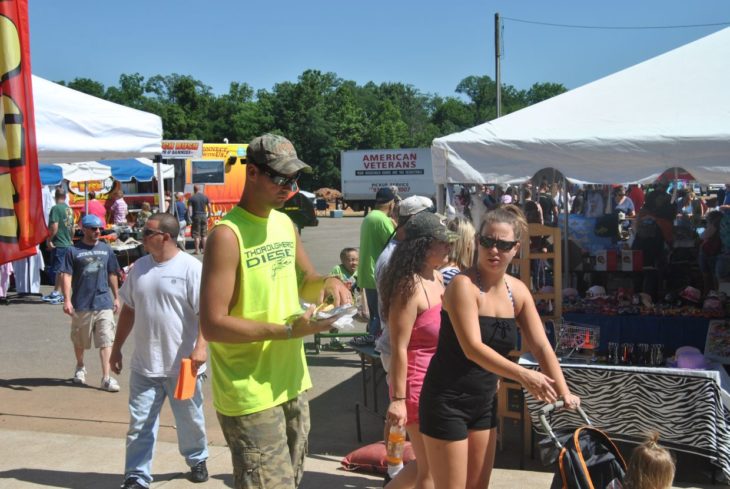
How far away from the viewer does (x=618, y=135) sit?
19.7 ft

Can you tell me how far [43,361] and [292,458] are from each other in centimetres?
676

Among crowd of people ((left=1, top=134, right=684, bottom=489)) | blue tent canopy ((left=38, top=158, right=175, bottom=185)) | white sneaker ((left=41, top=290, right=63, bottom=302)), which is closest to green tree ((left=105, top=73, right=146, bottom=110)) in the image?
blue tent canopy ((left=38, top=158, right=175, bottom=185))

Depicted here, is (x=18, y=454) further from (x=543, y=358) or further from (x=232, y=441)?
(x=543, y=358)

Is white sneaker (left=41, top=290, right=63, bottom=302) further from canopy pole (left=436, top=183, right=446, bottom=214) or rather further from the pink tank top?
the pink tank top

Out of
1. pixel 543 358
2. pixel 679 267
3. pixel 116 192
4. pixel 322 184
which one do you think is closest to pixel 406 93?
pixel 322 184

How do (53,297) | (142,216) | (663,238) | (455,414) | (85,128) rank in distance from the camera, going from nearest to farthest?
(455,414) → (85,128) → (663,238) → (53,297) → (142,216)

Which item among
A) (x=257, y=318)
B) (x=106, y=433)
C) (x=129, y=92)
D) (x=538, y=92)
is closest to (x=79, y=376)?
(x=106, y=433)

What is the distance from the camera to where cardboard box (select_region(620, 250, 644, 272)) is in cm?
975

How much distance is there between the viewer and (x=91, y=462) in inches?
226

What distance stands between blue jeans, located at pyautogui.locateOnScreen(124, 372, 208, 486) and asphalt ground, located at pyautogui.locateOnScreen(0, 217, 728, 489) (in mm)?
315

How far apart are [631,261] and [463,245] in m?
5.46

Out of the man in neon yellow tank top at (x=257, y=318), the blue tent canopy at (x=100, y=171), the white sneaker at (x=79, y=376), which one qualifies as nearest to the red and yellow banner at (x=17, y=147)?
the man in neon yellow tank top at (x=257, y=318)

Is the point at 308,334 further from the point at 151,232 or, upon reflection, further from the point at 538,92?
the point at 538,92

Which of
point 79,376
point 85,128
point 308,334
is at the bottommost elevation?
point 79,376
